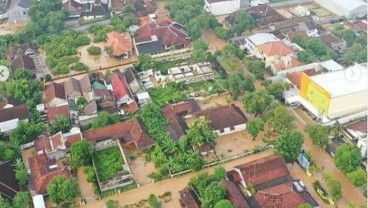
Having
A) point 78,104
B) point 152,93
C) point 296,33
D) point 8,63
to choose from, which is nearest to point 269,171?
point 152,93

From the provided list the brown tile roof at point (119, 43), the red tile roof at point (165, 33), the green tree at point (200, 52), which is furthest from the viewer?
the red tile roof at point (165, 33)

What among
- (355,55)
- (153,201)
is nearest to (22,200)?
(153,201)

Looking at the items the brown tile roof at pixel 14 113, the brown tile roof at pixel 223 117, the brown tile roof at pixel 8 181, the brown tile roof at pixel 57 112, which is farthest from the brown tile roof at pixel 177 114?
the brown tile roof at pixel 8 181

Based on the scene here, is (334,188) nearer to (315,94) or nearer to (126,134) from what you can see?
(315,94)

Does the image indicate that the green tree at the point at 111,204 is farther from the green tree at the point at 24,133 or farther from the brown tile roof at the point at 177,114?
the green tree at the point at 24,133

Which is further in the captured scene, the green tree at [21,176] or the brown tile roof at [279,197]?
the green tree at [21,176]

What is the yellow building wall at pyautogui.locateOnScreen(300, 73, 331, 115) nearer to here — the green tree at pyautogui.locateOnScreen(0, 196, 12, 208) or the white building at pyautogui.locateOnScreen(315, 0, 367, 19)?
the white building at pyautogui.locateOnScreen(315, 0, 367, 19)

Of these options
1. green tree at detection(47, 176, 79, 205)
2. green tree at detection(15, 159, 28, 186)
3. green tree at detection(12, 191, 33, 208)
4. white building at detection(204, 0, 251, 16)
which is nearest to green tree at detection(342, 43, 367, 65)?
white building at detection(204, 0, 251, 16)
